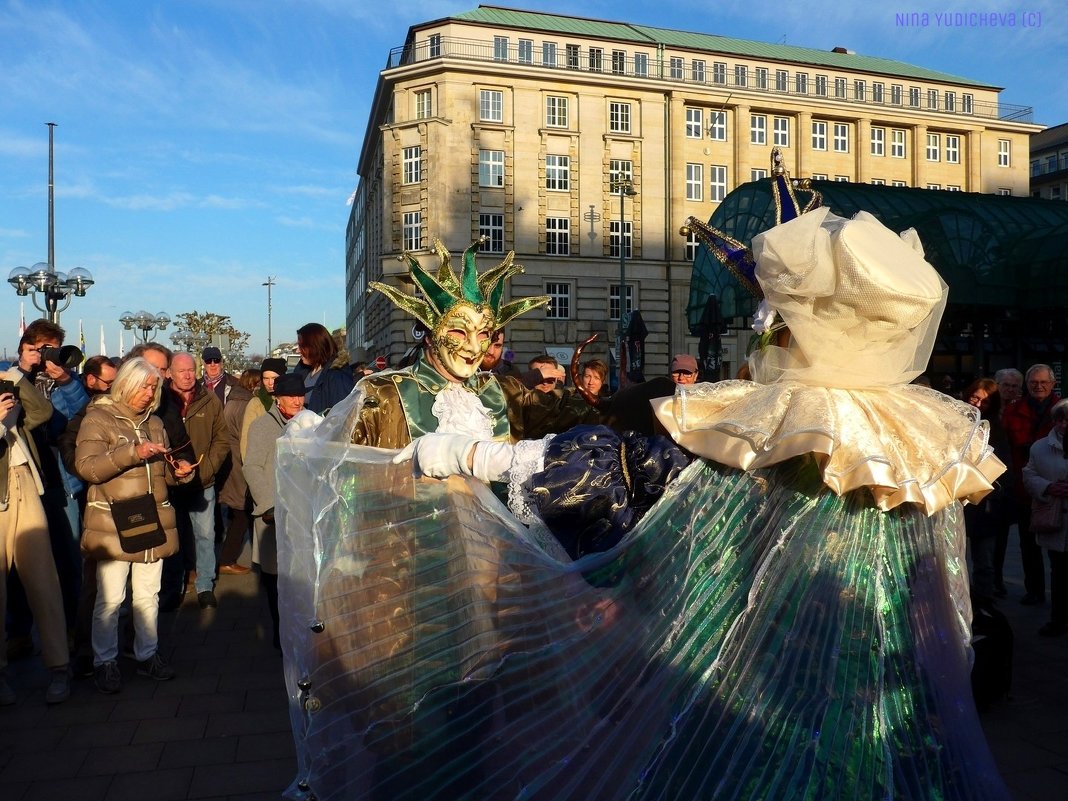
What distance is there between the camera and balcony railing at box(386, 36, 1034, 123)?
126 feet

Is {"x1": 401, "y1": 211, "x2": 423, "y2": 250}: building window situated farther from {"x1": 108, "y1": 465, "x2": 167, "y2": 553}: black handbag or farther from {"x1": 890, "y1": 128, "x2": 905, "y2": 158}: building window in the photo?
{"x1": 108, "y1": 465, "x2": 167, "y2": 553}: black handbag

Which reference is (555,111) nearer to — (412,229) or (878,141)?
(412,229)

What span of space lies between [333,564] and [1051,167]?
69.5 metres

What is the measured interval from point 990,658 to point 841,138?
43.4 meters

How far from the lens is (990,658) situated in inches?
180

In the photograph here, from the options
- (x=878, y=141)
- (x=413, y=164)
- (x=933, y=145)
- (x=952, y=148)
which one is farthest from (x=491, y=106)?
(x=952, y=148)

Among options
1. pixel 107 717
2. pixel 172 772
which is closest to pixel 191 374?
pixel 107 717

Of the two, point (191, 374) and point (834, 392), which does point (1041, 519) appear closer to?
point (834, 392)

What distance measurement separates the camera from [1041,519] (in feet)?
19.5

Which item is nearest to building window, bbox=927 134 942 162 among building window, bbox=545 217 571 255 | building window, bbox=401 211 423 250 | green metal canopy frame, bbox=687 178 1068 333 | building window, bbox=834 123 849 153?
building window, bbox=834 123 849 153

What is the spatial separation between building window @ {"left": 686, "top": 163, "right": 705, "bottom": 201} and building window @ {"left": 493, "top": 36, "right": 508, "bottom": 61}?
9.48 meters

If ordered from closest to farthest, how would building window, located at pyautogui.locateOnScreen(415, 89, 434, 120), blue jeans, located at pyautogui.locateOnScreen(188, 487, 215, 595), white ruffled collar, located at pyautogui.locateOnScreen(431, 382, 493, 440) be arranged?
white ruffled collar, located at pyautogui.locateOnScreen(431, 382, 493, 440)
blue jeans, located at pyautogui.locateOnScreen(188, 487, 215, 595)
building window, located at pyautogui.locateOnScreen(415, 89, 434, 120)

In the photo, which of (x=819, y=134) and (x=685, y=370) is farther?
(x=819, y=134)

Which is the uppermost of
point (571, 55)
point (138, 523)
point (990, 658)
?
point (571, 55)
